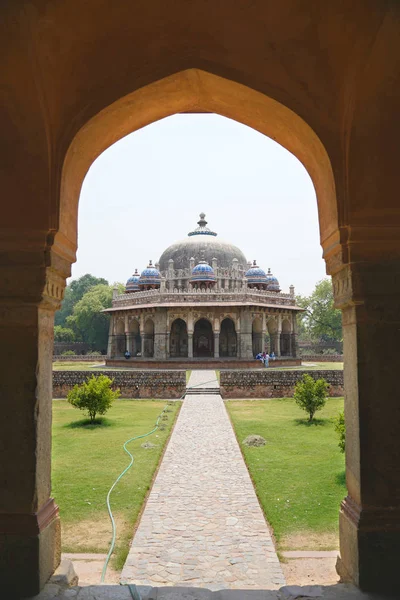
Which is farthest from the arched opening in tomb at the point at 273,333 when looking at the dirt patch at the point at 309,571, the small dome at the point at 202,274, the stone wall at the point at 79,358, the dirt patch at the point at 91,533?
the dirt patch at the point at 309,571

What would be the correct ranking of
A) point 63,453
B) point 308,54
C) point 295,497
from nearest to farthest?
point 308,54, point 295,497, point 63,453

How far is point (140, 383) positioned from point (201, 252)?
2189 centimetres

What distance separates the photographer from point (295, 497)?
609cm

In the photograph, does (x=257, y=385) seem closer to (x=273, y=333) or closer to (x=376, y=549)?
(x=376, y=549)

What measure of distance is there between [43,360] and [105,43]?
2.29 m

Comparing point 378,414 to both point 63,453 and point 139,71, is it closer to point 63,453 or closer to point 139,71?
point 139,71

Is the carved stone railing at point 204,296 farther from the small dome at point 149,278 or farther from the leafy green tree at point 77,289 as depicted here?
the leafy green tree at point 77,289

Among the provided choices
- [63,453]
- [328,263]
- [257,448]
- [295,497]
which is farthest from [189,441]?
[328,263]

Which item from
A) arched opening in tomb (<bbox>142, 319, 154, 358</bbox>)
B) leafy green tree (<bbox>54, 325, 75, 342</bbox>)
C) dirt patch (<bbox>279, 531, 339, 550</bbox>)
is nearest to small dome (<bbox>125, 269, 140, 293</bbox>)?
arched opening in tomb (<bbox>142, 319, 154, 358</bbox>)

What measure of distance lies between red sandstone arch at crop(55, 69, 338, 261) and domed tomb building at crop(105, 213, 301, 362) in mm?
23618

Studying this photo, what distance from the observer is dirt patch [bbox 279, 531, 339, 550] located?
4.57 metres

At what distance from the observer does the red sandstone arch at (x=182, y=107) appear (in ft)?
11.7

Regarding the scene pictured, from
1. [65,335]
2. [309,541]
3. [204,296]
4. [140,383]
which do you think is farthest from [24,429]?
[65,335]

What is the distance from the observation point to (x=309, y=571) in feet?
13.3
